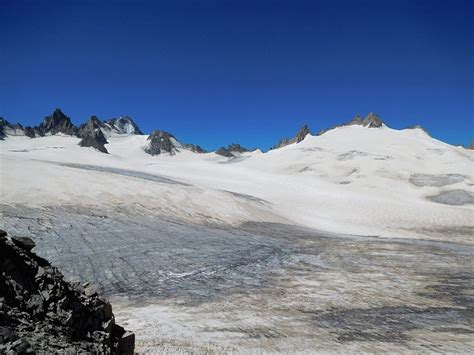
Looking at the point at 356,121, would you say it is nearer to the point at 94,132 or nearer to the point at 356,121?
the point at 356,121

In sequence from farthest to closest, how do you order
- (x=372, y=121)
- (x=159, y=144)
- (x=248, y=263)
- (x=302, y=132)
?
(x=159, y=144)
(x=302, y=132)
(x=372, y=121)
(x=248, y=263)

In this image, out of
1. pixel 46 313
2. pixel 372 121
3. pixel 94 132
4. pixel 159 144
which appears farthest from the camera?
pixel 159 144

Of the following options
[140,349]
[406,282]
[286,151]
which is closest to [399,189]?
[286,151]

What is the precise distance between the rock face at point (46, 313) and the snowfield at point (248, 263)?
1.08 meters

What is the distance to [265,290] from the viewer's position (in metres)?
10.5

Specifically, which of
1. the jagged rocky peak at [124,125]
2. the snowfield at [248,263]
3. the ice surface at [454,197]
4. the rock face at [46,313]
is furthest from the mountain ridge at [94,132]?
the rock face at [46,313]

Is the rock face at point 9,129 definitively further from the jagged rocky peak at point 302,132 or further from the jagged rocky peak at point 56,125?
the jagged rocky peak at point 302,132

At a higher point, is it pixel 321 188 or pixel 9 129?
pixel 9 129

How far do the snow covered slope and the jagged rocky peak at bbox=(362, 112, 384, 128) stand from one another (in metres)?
7.58

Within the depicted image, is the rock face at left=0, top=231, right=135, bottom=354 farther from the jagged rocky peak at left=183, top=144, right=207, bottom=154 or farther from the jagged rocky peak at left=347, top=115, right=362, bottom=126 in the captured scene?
the jagged rocky peak at left=183, top=144, right=207, bottom=154

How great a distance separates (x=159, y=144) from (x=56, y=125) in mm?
29177

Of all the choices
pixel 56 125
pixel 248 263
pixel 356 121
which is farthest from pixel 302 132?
pixel 248 263

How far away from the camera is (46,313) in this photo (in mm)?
5512

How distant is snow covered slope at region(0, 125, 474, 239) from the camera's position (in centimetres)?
2138
